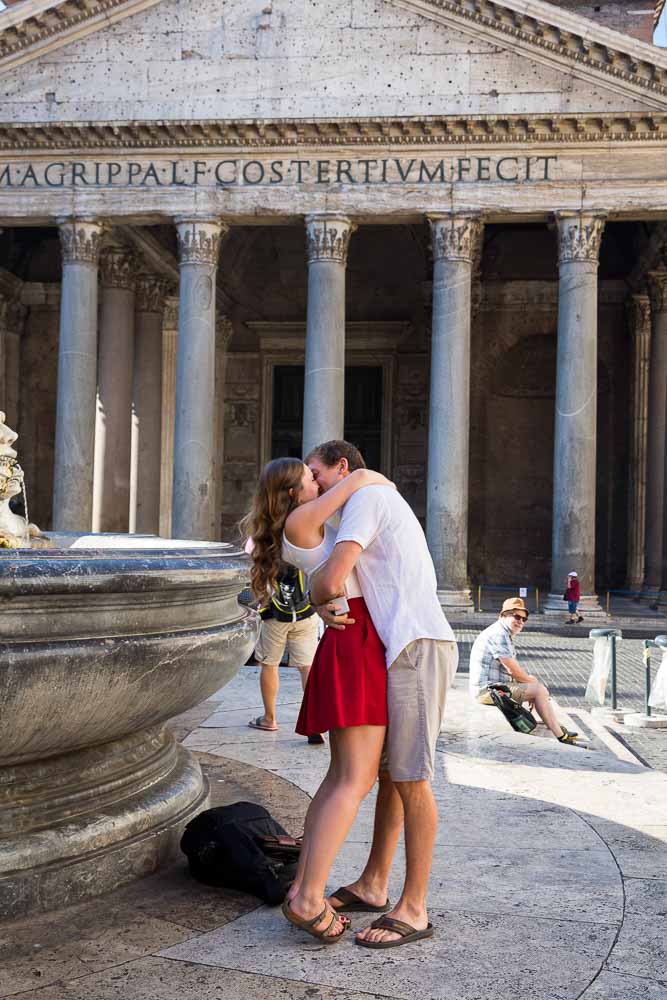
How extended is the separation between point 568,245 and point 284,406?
41.3 feet

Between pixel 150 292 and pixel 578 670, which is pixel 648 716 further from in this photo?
pixel 150 292

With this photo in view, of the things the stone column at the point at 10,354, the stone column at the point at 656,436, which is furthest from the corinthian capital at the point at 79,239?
the stone column at the point at 656,436

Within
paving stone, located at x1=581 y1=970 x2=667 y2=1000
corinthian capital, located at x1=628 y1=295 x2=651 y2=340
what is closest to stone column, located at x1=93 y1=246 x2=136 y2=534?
corinthian capital, located at x1=628 y1=295 x2=651 y2=340

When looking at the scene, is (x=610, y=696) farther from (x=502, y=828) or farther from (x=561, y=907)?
(x=561, y=907)

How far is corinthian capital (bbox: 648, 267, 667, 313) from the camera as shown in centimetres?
2448

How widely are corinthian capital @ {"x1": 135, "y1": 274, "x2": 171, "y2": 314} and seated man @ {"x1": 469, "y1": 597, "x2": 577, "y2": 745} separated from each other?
761 inches

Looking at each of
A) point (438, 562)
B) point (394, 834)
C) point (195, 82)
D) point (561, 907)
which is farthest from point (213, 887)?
Answer: point (195, 82)

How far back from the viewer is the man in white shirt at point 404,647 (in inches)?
124

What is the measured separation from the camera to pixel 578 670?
13.2 m

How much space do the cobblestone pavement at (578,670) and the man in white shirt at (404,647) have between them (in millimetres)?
4585

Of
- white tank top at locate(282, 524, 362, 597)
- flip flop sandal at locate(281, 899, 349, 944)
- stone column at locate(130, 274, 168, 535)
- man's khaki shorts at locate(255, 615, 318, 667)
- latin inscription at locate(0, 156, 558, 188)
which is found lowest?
flip flop sandal at locate(281, 899, 349, 944)

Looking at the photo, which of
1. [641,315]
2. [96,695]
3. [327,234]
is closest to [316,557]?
[96,695]

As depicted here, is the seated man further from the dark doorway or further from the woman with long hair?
the dark doorway

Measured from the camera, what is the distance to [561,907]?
3.54 metres
